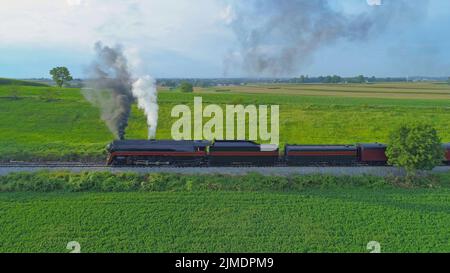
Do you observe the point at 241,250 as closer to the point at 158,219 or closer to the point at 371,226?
the point at 158,219

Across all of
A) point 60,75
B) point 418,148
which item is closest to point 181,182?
point 418,148

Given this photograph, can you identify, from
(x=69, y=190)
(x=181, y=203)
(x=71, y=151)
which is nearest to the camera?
(x=181, y=203)

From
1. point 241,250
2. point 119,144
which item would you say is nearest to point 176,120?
point 119,144

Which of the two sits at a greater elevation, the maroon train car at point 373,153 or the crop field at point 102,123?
the crop field at point 102,123

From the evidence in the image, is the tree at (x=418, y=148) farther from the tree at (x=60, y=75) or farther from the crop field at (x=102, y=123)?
the tree at (x=60, y=75)

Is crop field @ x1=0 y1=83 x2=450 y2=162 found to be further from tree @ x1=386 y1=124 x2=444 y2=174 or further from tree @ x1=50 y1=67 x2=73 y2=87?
tree @ x1=50 y1=67 x2=73 y2=87

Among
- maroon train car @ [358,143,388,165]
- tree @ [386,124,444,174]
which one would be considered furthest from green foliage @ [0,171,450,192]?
maroon train car @ [358,143,388,165]

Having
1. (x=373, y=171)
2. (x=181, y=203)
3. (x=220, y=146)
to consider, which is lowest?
(x=181, y=203)

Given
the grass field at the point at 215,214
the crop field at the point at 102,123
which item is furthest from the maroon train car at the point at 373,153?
the crop field at the point at 102,123
